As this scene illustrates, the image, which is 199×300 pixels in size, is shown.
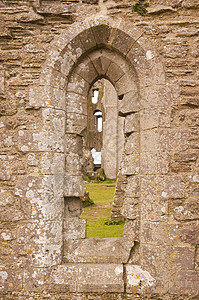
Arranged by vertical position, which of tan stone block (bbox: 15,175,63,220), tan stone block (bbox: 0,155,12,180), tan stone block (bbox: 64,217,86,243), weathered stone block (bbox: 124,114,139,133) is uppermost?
weathered stone block (bbox: 124,114,139,133)

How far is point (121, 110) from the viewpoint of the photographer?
3.40 metres

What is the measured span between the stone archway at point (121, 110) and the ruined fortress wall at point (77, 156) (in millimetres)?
14

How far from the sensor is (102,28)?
3205mm

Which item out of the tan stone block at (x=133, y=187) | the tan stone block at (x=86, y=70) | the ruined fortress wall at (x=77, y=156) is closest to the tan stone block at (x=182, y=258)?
the ruined fortress wall at (x=77, y=156)

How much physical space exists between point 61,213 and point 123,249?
95 cm

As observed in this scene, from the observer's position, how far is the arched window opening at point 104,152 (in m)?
8.17

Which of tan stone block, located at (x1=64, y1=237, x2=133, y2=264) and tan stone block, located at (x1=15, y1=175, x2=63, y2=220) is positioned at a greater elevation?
tan stone block, located at (x1=15, y1=175, x2=63, y2=220)

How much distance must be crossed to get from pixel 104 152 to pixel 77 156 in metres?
15.4

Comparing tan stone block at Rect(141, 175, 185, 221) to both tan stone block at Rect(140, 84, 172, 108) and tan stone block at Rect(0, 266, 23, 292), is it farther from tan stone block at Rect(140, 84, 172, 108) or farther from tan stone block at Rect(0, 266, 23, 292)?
tan stone block at Rect(0, 266, 23, 292)

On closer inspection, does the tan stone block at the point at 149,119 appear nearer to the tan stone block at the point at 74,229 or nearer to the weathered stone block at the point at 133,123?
the weathered stone block at the point at 133,123

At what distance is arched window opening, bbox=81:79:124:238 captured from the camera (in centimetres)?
817

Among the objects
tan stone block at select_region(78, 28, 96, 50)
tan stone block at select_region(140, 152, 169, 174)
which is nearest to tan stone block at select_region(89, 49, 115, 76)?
tan stone block at select_region(78, 28, 96, 50)

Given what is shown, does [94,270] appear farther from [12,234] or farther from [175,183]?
[175,183]

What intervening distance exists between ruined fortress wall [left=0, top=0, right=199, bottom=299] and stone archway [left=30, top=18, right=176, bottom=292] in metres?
0.01
